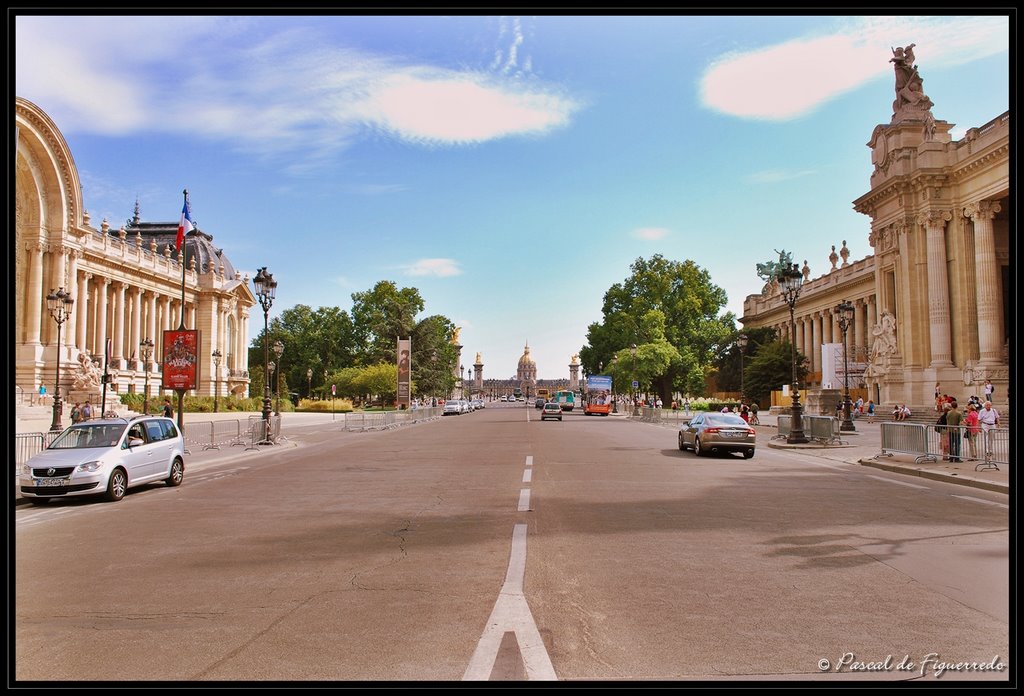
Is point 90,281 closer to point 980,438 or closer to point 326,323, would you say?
point 326,323

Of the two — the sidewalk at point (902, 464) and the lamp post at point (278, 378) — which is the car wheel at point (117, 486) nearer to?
the sidewalk at point (902, 464)

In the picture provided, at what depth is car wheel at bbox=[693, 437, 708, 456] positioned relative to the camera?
2318cm

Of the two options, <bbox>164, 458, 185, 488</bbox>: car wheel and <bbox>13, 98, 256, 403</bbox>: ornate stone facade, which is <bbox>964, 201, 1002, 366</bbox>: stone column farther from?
<bbox>13, 98, 256, 403</bbox>: ornate stone facade

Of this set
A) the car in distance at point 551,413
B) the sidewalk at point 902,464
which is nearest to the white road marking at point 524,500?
the sidewalk at point 902,464

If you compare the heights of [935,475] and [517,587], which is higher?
[517,587]

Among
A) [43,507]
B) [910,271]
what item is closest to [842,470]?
[43,507]

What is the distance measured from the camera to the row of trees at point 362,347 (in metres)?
89.4

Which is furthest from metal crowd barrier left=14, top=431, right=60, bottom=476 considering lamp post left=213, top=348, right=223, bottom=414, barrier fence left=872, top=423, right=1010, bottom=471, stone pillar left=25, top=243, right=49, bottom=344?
lamp post left=213, top=348, right=223, bottom=414

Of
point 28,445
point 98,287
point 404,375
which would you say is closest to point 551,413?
point 404,375

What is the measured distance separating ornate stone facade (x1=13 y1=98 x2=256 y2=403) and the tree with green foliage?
48.9m

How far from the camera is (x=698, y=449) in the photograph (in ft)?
76.2

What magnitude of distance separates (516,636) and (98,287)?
8365cm

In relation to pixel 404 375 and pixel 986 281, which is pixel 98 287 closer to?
pixel 404 375
